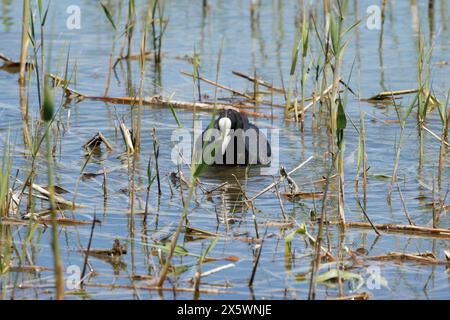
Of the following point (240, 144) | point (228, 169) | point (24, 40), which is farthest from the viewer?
point (24, 40)

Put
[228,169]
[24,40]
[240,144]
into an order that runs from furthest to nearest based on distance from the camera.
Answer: [24,40]
[240,144]
[228,169]

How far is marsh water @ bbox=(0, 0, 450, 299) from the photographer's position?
411 cm

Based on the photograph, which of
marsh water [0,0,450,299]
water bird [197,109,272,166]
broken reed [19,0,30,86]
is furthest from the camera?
broken reed [19,0,30,86]

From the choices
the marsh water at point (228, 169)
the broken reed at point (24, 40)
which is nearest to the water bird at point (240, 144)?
the marsh water at point (228, 169)

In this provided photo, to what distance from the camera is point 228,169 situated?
22.0 feet

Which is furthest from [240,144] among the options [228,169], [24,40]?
[24,40]

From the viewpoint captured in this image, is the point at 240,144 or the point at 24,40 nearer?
the point at 240,144

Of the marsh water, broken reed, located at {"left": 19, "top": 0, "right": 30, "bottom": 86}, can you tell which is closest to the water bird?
the marsh water

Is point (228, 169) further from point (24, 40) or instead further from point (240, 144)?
point (24, 40)

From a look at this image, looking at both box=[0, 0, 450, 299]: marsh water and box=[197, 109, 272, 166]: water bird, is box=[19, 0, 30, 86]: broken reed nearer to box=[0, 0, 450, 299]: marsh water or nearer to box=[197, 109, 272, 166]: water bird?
box=[0, 0, 450, 299]: marsh water

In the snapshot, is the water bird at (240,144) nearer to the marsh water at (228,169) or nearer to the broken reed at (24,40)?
the marsh water at (228,169)
